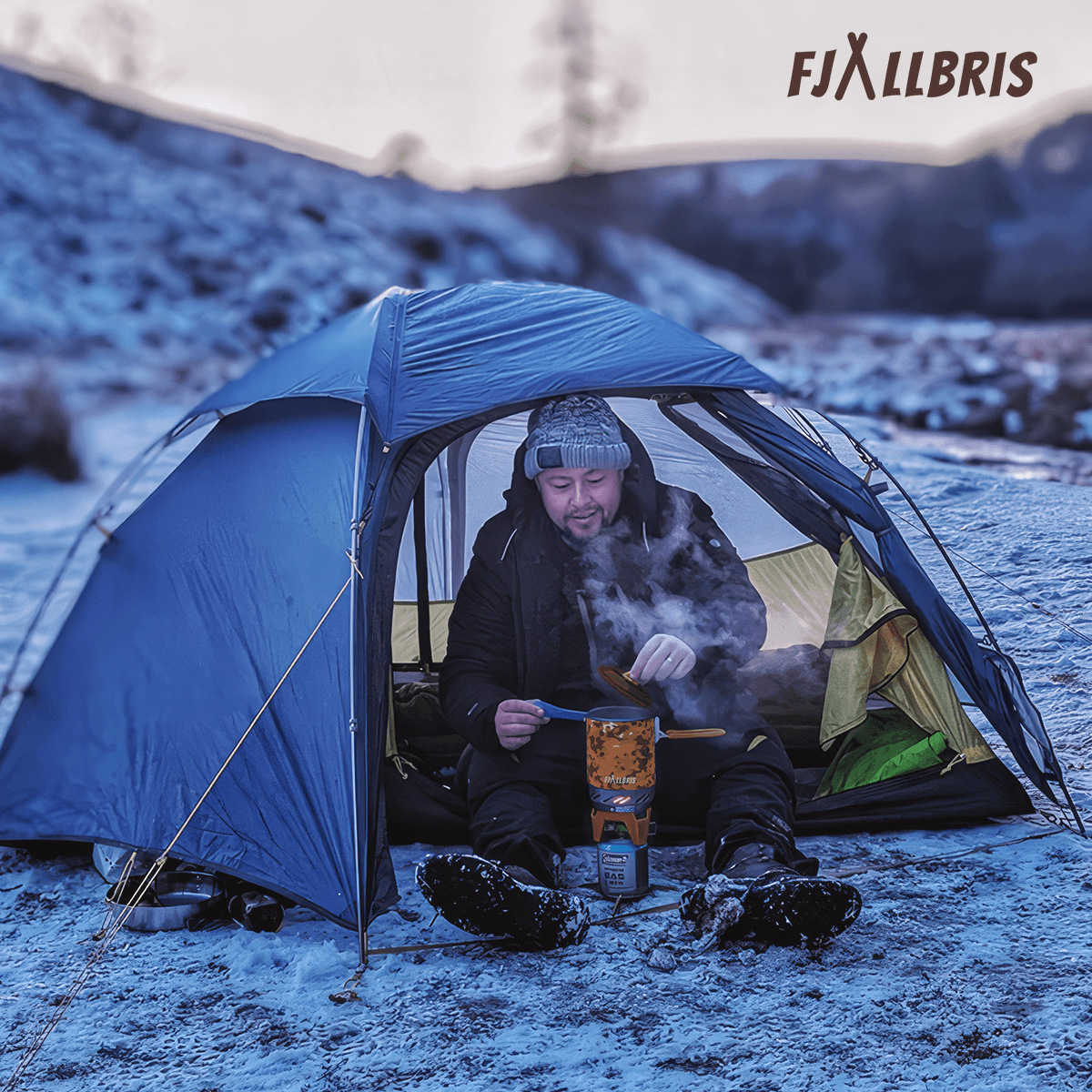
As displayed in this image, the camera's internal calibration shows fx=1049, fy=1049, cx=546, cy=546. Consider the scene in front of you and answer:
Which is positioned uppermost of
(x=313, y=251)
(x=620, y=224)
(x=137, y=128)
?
(x=137, y=128)

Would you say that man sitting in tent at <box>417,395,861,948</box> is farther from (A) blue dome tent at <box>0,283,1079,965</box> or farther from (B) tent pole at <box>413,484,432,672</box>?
(B) tent pole at <box>413,484,432,672</box>

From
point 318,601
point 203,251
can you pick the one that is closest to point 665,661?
point 318,601

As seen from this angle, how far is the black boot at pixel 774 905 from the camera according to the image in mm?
2328

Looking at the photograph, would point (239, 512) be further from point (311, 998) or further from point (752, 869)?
point (752, 869)

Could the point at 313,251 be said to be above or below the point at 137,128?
below

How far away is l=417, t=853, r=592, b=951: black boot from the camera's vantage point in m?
2.36

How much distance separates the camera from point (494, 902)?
238 centimetres

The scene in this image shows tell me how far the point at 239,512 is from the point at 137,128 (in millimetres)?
34074

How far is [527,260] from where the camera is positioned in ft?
91.5

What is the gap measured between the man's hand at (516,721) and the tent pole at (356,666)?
0.42 metres

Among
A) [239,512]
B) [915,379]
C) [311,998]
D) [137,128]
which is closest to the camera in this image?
[311,998]

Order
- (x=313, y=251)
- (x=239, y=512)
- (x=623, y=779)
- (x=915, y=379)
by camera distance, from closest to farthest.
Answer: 1. (x=623, y=779)
2. (x=239, y=512)
3. (x=915, y=379)
4. (x=313, y=251)

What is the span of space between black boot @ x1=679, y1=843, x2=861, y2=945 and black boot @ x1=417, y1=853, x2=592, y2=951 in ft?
1.01

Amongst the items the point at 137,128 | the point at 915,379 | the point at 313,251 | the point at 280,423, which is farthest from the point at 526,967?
the point at 137,128
